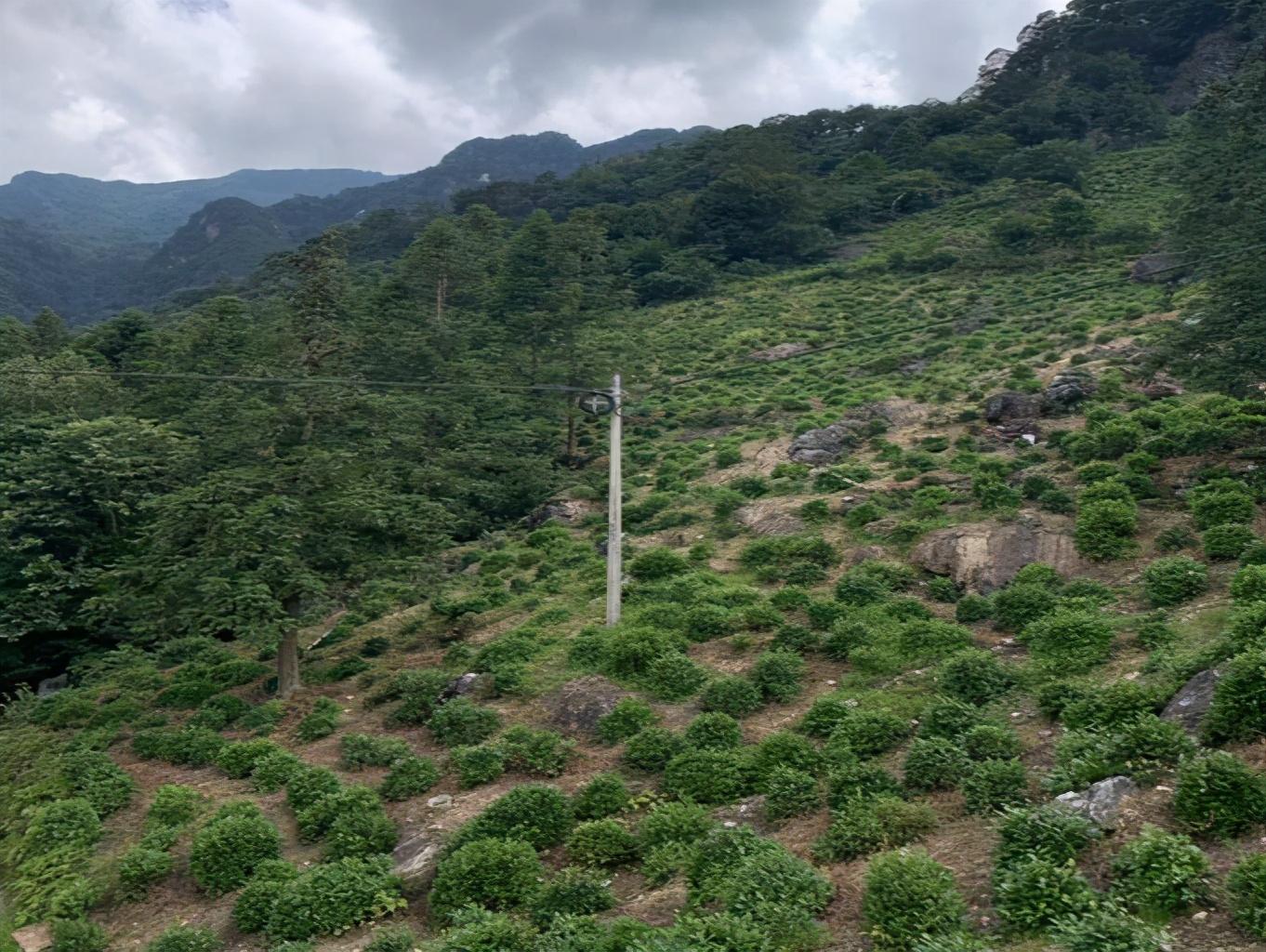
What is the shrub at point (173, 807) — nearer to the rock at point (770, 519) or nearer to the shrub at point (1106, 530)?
the rock at point (770, 519)

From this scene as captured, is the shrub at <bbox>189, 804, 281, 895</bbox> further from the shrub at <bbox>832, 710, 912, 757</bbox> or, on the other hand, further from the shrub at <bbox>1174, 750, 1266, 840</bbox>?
the shrub at <bbox>1174, 750, 1266, 840</bbox>

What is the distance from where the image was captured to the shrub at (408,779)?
1202 centimetres

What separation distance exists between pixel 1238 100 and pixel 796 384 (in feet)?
53.7

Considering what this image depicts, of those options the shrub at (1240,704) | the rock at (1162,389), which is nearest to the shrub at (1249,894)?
the shrub at (1240,704)

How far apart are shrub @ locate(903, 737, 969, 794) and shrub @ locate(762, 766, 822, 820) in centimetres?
100

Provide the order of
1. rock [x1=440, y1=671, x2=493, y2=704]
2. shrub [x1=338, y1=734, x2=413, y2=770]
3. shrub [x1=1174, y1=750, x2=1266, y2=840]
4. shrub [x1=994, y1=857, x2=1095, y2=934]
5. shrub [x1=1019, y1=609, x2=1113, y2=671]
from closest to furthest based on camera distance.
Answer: shrub [x1=994, y1=857, x2=1095, y2=934], shrub [x1=1174, y1=750, x2=1266, y2=840], shrub [x1=1019, y1=609, x2=1113, y2=671], shrub [x1=338, y1=734, x2=413, y2=770], rock [x1=440, y1=671, x2=493, y2=704]

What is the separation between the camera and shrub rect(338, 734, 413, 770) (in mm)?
13086

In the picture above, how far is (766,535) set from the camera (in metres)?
20.1

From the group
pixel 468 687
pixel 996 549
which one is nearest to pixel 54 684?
pixel 468 687

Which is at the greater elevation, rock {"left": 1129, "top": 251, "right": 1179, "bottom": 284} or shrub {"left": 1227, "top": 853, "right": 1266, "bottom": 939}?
rock {"left": 1129, "top": 251, "right": 1179, "bottom": 284}

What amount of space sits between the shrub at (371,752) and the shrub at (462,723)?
0.54 m

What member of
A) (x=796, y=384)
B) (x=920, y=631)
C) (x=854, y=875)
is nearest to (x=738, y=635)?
(x=920, y=631)

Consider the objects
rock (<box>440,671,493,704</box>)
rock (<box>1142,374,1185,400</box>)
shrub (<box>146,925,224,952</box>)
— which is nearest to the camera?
shrub (<box>146,925,224,952</box>)

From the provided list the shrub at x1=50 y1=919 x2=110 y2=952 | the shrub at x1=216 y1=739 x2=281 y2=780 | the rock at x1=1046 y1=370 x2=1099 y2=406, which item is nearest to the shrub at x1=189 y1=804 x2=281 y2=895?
the shrub at x1=50 y1=919 x2=110 y2=952
